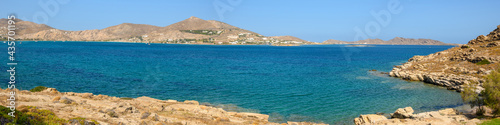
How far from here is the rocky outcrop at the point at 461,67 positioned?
41781 mm

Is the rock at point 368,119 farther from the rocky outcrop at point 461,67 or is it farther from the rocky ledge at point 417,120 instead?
the rocky outcrop at point 461,67

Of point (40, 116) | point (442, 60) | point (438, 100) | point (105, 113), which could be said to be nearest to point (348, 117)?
point (438, 100)

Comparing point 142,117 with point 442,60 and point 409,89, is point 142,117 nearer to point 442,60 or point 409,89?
point 409,89

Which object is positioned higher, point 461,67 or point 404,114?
point 461,67

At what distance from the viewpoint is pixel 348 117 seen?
26406 millimetres

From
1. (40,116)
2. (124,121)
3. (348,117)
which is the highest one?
(40,116)

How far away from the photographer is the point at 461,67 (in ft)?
155

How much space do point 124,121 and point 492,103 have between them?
2639 cm

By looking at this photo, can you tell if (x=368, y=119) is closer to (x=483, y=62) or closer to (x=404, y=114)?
(x=404, y=114)

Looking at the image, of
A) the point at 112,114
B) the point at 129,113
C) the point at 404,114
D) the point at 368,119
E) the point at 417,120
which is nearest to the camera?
the point at 112,114

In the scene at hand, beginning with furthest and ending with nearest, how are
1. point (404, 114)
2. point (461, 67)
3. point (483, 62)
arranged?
1. point (461, 67)
2. point (483, 62)
3. point (404, 114)

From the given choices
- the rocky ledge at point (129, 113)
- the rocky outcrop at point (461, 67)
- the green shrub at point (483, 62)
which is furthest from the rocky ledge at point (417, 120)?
the green shrub at point (483, 62)

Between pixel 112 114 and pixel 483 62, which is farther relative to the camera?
pixel 483 62

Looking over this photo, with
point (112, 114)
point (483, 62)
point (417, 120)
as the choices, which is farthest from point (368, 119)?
point (483, 62)
